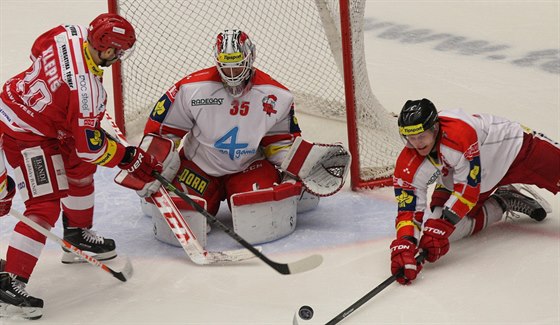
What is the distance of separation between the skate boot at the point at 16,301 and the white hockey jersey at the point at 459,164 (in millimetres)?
1384

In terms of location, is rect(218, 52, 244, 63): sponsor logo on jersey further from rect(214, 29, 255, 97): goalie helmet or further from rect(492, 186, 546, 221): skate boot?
rect(492, 186, 546, 221): skate boot

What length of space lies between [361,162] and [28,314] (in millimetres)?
1839

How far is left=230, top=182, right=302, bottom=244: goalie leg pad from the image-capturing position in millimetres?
4484

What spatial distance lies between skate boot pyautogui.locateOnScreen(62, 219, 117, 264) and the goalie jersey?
0.51 m

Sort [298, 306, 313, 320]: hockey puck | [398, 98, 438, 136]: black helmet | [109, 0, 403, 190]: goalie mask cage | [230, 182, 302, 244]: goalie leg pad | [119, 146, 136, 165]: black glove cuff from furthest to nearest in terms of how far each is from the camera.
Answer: [109, 0, 403, 190]: goalie mask cage → [230, 182, 302, 244]: goalie leg pad → [119, 146, 136, 165]: black glove cuff → [398, 98, 438, 136]: black helmet → [298, 306, 313, 320]: hockey puck

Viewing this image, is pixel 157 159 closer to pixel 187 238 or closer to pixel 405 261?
pixel 187 238

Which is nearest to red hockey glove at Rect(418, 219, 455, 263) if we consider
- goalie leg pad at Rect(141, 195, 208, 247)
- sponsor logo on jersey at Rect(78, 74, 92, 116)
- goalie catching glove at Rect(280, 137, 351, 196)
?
goalie catching glove at Rect(280, 137, 351, 196)

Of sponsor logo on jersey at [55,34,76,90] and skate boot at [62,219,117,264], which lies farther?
skate boot at [62,219,117,264]

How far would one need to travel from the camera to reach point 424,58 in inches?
270

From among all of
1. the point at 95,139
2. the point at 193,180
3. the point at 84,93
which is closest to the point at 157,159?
the point at 193,180

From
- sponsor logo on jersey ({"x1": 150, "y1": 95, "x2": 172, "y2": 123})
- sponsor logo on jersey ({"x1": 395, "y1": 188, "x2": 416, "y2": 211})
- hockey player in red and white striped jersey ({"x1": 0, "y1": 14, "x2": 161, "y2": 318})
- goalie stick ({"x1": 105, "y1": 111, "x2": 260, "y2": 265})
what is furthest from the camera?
sponsor logo on jersey ({"x1": 150, "y1": 95, "x2": 172, "y2": 123})

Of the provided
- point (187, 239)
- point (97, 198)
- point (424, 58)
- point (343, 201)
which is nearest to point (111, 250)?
point (187, 239)

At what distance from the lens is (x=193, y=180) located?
466 centimetres

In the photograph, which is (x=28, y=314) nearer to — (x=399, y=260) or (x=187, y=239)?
(x=187, y=239)
